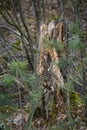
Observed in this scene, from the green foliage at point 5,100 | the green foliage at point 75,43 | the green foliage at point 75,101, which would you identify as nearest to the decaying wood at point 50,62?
the green foliage at point 75,101

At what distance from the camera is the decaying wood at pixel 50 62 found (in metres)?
5.62

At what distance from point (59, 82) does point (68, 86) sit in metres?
0.99

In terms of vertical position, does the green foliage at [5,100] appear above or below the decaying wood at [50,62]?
below

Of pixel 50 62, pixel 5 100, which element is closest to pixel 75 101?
pixel 50 62

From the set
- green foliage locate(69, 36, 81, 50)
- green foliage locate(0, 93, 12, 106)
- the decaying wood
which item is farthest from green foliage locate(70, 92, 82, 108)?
green foliage locate(69, 36, 81, 50)

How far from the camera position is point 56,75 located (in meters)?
5.73

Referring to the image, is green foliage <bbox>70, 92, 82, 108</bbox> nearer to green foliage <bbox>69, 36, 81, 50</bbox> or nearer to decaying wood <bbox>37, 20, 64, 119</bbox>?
decaying wood <bbox>37, 20, 64, 119</bbox>

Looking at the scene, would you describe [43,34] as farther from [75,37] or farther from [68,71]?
[75,37]

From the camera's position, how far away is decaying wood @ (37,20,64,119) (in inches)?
221

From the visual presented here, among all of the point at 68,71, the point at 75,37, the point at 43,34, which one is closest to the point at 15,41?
the point at 43,34

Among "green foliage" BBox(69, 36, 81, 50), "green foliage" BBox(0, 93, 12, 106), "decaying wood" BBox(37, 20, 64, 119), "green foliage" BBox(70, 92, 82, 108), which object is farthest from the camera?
"green foliage" BBox(70, 92, 82, 108)

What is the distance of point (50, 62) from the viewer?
5.89 metres

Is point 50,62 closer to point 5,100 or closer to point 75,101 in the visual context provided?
point 75,101

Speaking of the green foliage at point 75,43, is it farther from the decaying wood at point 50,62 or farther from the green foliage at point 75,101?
the green foliage at point 75,101
